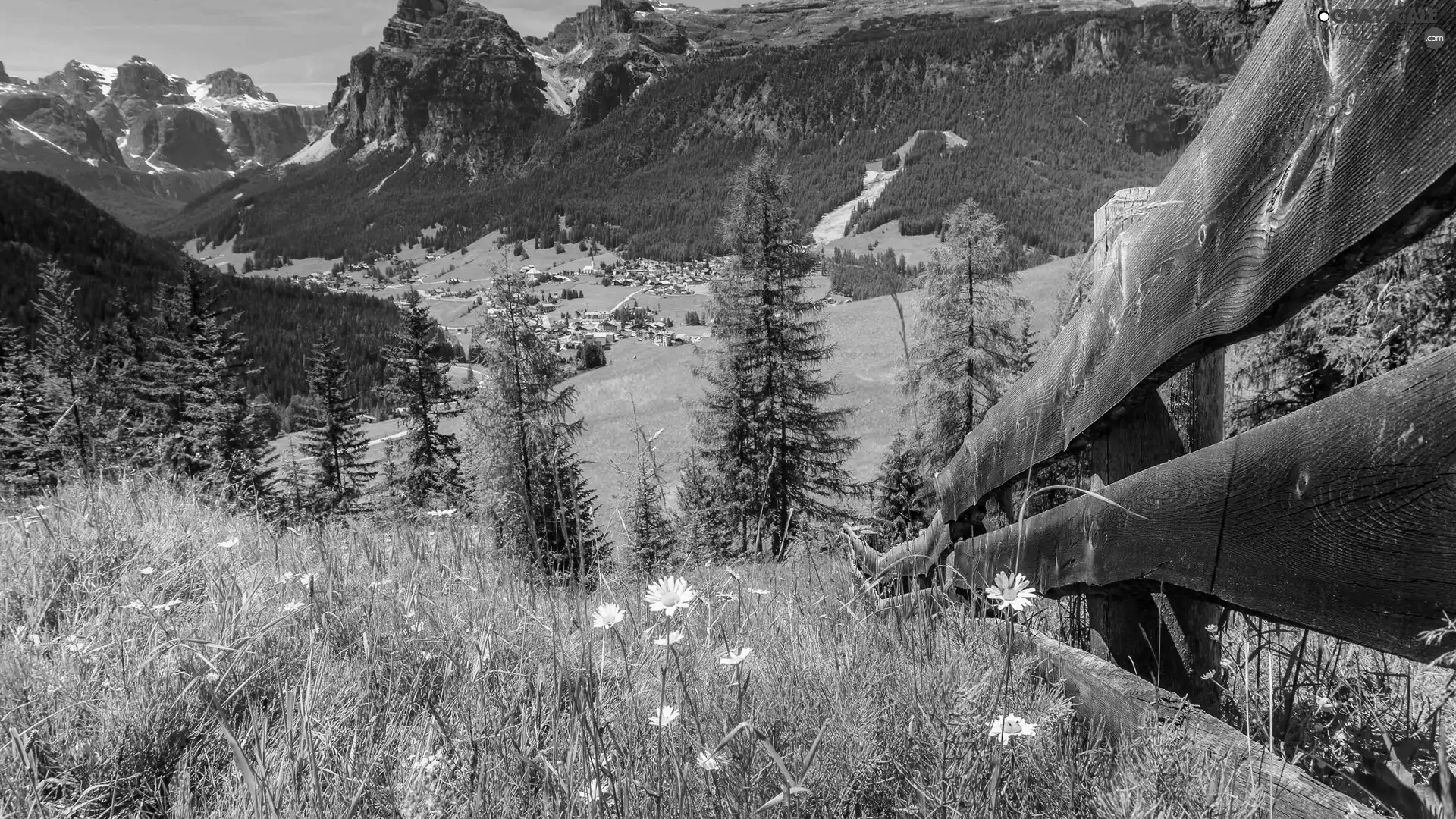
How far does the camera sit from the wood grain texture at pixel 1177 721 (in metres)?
1.12

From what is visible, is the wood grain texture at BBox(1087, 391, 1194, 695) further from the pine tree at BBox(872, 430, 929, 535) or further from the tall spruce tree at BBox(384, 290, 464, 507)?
the tall spruce tree at BBox(384, 290, 464, 507)

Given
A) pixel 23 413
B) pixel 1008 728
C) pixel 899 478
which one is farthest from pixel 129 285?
pixel 1008 728

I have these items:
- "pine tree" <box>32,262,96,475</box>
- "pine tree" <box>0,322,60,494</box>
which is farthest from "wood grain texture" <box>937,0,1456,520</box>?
"pine tree" <box>32,262,96,475</box>

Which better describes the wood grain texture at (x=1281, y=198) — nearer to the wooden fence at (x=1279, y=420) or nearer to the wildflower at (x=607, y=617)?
the wooden fence at (x=1279, y=420)

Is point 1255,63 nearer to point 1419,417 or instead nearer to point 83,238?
point 1419,417

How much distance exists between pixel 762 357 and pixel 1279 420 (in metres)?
23.8

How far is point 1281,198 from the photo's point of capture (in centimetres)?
110

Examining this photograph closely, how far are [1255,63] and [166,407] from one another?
147ft

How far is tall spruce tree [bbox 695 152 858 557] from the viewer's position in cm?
2439

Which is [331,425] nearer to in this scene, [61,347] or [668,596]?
[61,347]

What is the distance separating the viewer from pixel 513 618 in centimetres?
250

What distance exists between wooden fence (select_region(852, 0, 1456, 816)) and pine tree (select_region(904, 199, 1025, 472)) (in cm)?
2172

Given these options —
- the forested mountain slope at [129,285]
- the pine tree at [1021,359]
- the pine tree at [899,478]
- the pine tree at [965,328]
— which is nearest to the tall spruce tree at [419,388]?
the pine tree at [899,478]

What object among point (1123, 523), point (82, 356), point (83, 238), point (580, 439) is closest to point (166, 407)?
point (82, 356)
